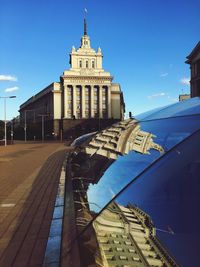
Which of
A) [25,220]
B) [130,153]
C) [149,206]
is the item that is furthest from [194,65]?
[149,206]

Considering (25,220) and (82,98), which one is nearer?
(25,220)

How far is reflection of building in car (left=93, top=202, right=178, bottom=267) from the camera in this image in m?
1.58

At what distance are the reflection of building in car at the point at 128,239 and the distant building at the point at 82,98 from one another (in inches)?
4408

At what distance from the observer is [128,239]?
1808 mm

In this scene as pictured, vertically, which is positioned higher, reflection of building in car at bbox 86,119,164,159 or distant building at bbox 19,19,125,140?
distant building at bbox 19,19,125,140

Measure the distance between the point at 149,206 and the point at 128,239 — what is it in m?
0.20

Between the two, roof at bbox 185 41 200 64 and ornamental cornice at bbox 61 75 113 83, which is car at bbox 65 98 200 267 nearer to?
roof at bbox 185 41 200 64

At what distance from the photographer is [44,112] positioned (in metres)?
132

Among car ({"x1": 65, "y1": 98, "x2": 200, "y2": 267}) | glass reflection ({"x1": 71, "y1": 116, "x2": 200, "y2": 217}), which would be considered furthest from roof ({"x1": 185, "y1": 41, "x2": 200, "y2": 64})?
car ({"x1": 65, "y1": 98, "x2": 200, "y2": 267})

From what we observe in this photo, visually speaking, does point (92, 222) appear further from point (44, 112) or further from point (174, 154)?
point (44, 112)

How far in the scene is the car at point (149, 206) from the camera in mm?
1583

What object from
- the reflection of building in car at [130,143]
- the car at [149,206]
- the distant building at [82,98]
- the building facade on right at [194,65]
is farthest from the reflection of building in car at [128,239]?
the distant building at [82,98]

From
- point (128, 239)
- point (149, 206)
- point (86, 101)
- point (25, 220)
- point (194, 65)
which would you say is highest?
point (194, 65)

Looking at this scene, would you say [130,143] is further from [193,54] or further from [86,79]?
[86,79]
